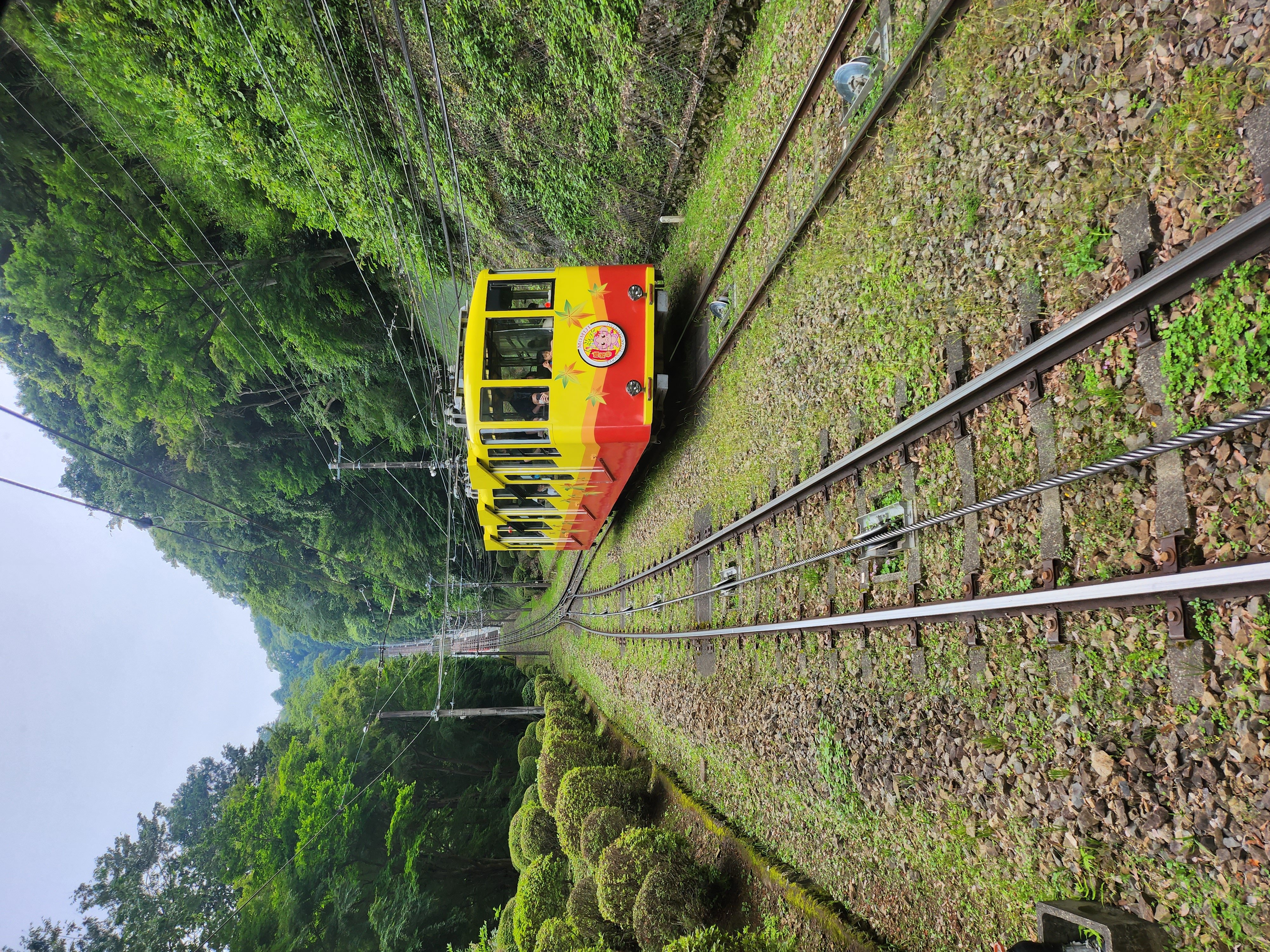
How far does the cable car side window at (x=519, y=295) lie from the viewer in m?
9.91

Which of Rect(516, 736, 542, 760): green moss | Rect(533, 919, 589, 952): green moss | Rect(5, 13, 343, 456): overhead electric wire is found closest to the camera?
Rect(533, 919, 589, 952): green moss

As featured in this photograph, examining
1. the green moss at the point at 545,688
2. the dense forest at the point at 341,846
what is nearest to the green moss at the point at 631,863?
the green moss at the point at 545,688

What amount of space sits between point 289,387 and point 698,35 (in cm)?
2384

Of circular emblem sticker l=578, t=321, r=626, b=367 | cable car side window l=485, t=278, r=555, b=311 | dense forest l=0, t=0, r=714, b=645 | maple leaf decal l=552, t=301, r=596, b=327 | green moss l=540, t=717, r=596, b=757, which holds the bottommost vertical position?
green moss l=540, t=717, r=596, b=757

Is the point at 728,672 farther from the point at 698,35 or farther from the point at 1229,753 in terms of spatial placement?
the point at 698,35

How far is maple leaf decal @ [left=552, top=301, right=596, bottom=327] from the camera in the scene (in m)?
9.59

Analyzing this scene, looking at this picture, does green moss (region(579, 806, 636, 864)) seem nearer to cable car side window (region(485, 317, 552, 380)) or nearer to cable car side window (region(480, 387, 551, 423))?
cable car side window (region(480, 387, 551, 423))

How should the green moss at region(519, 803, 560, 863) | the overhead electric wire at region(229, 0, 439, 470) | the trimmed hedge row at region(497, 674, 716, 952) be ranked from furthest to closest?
the green moss at region(519, 803, 560, 863)
the overhead electric wire at region(229, 0, 439, 470)
the trimmed hedge row at region(497, 674, 716, 952)

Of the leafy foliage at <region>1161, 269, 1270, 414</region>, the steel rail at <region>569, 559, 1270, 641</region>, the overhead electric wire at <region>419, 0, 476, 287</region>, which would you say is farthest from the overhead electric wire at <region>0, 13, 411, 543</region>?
the leafy foliage at <region>1161, 269, 1270, 414</region>

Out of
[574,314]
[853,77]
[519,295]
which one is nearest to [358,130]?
[519,295]

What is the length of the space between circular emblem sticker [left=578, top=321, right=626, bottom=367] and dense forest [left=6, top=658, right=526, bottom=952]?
18.0 m

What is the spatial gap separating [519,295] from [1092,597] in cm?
846

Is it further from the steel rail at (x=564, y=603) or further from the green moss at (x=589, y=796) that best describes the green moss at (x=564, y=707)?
the green moss at (x=589, y=796)

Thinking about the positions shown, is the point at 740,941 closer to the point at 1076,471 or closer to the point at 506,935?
the point at 1076,471
